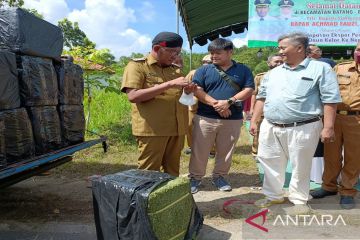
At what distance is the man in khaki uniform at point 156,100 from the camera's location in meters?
3.43

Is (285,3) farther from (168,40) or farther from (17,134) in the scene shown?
(17,134)

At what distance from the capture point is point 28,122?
3344mm

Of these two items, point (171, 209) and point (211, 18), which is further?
point (211, 18)

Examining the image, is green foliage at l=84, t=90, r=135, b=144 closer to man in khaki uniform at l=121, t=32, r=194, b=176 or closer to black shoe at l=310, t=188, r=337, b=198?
man in khaki uniform at l=121, t=32, r=194, b=176

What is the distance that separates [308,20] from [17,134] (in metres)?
5.27

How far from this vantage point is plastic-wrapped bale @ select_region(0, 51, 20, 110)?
2996 millimetres

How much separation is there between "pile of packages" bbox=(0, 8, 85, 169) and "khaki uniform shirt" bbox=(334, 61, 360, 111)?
2890mm

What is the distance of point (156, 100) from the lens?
3582 mm

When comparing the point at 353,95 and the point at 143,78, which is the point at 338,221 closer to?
the point at 353,95

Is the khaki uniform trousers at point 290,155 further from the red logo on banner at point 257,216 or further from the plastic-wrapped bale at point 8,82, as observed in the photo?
the plastic-wrapped bale at point 8,82

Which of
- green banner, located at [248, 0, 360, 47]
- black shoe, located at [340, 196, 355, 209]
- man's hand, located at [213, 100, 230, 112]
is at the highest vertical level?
green banner, located at [248, 0, 360, 47]

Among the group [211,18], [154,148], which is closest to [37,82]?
[154,148]

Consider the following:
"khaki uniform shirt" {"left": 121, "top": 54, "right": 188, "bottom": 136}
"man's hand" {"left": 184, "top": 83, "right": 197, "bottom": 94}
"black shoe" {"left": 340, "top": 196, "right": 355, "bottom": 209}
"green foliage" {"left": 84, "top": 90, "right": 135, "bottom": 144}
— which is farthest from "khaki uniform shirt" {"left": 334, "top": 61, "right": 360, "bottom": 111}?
"green foliage" {"left": 84, "top": 90, "right": 135, "bottom": 144}

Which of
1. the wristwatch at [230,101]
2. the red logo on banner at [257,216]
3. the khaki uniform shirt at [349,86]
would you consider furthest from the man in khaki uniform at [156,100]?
the khaki uniform shirt at [349,86]
